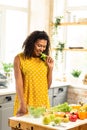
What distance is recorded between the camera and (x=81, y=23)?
17.9 feet

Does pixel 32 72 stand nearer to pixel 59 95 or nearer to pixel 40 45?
pixel 40 45

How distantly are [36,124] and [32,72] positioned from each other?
0.75m

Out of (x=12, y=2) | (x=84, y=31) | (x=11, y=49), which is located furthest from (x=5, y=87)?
(x=84, y=31)

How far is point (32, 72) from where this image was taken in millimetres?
3357

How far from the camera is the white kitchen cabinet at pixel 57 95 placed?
197 inches

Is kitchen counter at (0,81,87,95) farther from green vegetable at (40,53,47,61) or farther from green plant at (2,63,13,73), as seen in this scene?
green vegetable at (40,53,47,61)

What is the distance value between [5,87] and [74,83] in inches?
55.6

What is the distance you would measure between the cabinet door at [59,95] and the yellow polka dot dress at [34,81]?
5.28 feet

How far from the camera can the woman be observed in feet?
10.7

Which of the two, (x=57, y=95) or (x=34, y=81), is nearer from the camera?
(x=34, y=81)

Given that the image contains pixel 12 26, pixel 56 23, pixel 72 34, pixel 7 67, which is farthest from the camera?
pixel 72 34

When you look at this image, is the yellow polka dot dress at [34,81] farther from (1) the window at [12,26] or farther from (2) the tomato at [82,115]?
(1) the window at [12,26]

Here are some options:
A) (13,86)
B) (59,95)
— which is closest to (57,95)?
(59,95)

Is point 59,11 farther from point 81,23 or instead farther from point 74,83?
point 74,83
